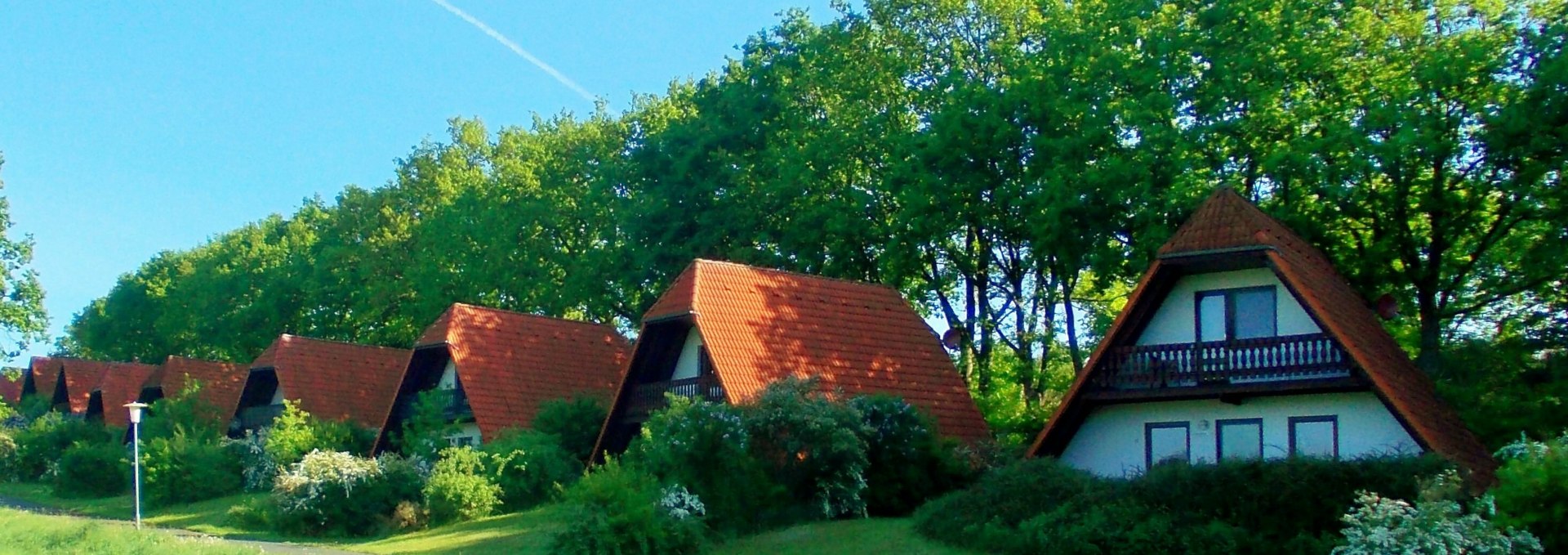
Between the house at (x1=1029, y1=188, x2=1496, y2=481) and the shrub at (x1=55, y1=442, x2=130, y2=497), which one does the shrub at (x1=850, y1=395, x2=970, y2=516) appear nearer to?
the house at (x1=1029, y1=188, x2=1496, y2=481)

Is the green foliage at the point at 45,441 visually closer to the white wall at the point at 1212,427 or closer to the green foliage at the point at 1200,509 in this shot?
the white wall at the point at 1212,427

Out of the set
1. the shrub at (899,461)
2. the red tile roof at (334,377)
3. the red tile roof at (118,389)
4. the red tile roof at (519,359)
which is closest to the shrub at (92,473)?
the red tile roof at (334,377)

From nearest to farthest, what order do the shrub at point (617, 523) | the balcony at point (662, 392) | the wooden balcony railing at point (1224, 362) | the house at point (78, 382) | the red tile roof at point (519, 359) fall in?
1. the shrub at point (617, 523)
2. the wooden balcony railing at point (1224, 362)
3. the balcony at point (662, 392)
4. the red tile roof at point (519, 359)
5. the house at point (78, 382)

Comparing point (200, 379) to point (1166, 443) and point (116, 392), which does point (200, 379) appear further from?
point (1166, 443)

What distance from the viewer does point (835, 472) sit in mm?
29281

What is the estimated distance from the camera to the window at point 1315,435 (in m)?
27.3

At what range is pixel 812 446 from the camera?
95.2 ft

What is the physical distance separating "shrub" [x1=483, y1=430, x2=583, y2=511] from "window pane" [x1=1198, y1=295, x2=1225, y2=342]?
1540 cm

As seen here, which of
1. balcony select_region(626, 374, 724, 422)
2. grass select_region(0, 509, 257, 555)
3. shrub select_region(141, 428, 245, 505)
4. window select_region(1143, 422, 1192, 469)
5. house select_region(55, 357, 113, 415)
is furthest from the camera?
house select_region(55, 357, 113, 415)

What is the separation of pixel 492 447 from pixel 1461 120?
22811mm

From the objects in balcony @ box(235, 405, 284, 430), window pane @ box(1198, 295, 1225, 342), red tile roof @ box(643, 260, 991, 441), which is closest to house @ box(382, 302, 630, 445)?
red tile roof @ box(643, 260, 991, 441)

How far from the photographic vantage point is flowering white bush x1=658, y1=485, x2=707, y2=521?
27758 millimetres

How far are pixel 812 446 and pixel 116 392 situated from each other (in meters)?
55.0

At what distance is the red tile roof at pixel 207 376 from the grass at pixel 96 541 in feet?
104
